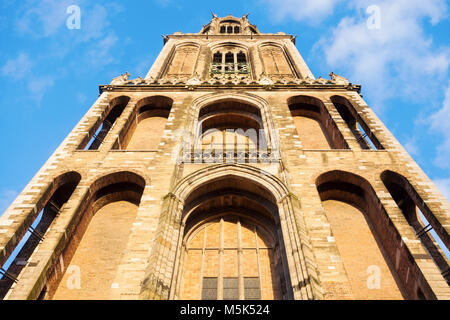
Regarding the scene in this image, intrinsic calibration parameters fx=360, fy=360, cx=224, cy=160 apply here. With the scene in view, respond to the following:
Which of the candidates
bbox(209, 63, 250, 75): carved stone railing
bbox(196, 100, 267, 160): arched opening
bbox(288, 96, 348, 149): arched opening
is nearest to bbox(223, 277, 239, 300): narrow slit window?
bbox(196, 100, 267, 160): arched opening

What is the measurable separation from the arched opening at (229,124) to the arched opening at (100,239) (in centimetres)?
428

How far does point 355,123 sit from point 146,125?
9153 millimetres

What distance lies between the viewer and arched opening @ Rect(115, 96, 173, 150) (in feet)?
46.9

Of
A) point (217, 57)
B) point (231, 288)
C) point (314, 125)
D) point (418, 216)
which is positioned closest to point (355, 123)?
point (314, 125)

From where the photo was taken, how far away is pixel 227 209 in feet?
38.2

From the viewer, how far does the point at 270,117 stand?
47.1 ft

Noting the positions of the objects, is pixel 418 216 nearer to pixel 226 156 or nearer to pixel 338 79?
pixel 226 156

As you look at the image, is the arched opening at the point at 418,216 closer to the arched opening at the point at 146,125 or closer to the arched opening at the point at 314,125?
the arched opening at the point at 314,125

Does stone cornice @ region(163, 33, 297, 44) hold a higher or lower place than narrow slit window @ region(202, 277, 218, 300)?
higher

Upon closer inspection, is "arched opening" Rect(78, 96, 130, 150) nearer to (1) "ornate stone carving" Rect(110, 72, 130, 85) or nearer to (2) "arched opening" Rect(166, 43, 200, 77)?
(1) "ornate stone carving" Rect(110, 72, 130, 85)

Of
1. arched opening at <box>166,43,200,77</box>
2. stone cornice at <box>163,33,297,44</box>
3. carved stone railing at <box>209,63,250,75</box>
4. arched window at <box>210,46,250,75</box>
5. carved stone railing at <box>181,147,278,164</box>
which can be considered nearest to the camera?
carved stone railing at <box>181,147,278,164</box>

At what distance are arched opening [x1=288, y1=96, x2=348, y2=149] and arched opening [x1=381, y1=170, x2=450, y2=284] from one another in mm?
2338
